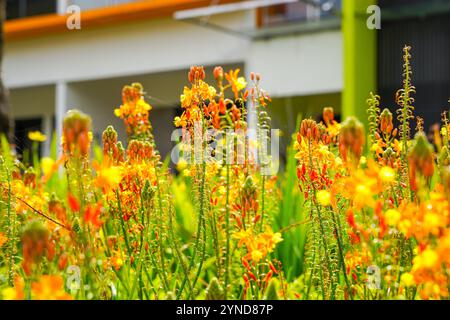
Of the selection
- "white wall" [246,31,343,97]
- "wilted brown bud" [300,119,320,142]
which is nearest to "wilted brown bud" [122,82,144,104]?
"wilted brown bud" [300,119,320,142]

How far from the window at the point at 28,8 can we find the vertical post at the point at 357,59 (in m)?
5.65

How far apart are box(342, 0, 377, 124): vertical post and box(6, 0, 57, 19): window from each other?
5.65 m

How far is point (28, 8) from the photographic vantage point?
43.4ft

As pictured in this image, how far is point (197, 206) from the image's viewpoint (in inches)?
57.8

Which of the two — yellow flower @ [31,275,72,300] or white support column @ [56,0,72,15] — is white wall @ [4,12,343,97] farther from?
yellow flower @ [31,275,72,300]

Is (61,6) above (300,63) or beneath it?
above

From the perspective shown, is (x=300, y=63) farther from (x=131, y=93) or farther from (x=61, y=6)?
(x=131, y=93)

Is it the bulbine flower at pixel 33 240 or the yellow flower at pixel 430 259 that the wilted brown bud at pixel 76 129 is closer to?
the bulbine flower at pixel 33 240

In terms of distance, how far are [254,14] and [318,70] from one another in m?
1.25

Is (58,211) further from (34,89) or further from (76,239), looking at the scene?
(34,89)

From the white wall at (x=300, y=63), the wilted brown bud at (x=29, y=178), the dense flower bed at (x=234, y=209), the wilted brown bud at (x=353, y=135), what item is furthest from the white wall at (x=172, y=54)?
the wilted brown bud at (x=353, y=135)

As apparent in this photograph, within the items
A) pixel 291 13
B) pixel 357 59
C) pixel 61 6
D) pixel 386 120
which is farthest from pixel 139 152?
pixel 61 6

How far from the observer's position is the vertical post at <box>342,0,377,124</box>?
350 inches

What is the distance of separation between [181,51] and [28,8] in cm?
309
